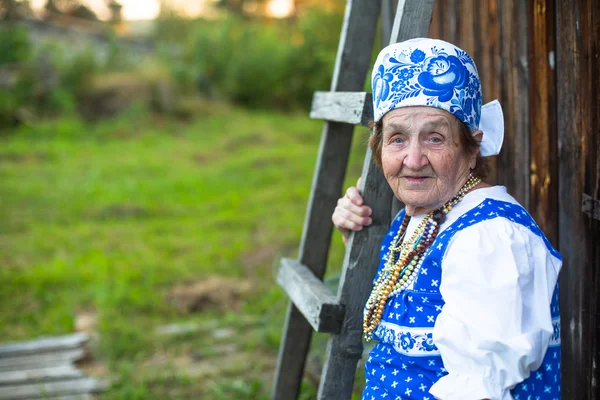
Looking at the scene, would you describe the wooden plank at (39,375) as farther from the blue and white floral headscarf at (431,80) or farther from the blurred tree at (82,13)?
the blurred tree at (82,13)

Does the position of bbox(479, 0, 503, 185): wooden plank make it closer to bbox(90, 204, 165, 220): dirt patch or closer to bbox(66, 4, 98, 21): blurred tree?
bbox(90, 204, 165, 220): dirt patch

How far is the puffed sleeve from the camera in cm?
149

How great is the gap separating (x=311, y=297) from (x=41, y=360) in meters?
2.78

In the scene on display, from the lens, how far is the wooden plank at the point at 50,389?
3.96m

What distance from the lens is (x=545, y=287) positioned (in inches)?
61.4

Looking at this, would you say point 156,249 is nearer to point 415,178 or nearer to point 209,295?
point 209,295

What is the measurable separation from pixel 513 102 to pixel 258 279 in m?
3.76

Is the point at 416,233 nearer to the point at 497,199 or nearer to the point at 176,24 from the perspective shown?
the point at 497,199

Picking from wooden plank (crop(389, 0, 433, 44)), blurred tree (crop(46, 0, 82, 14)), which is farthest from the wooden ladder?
blurred tree (crop(46, 0, 82, 14))

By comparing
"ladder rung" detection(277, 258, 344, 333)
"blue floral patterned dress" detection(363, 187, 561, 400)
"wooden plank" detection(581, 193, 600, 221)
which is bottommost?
"ladder rung" detection(277, 258, 344, 333)

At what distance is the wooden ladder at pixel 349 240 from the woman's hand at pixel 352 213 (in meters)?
0.03

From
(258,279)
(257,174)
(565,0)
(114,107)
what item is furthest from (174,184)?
(565,0)

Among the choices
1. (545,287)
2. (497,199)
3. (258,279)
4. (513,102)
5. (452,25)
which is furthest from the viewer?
(258,279)

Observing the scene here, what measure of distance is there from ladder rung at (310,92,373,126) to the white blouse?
79cm
